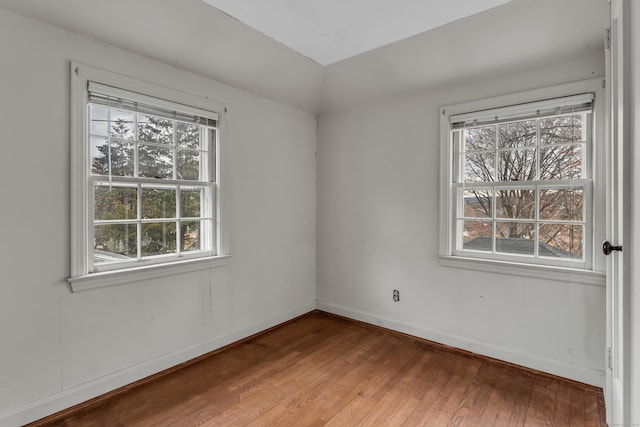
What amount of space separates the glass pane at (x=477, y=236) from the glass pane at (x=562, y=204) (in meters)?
0.41

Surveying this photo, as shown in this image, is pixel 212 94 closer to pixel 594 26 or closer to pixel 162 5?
pixel 162 5

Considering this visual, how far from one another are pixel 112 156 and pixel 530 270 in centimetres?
311

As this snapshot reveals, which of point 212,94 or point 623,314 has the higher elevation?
point 212,94

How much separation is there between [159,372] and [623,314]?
2.74 meters

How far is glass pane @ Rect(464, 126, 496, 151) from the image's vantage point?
9.15ft

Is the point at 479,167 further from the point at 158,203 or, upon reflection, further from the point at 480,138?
the point at 158,203

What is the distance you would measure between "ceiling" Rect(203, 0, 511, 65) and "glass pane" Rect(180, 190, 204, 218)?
53.8 inches

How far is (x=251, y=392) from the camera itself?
7.32 ft

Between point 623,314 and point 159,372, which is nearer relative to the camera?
point 623,314

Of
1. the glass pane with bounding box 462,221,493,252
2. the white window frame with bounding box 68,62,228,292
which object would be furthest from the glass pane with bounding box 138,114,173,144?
the glass pane with bounding box 462,221,493,252

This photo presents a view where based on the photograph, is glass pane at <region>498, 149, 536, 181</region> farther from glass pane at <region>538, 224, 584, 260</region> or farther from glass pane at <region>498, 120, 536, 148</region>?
glass pane at <region>538, 224, 584, 260</region>

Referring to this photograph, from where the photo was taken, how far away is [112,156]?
2.29 meters

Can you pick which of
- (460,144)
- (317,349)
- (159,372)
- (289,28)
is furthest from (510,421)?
(289,28)

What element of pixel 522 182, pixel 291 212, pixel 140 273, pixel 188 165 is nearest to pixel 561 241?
pixel 522 182
